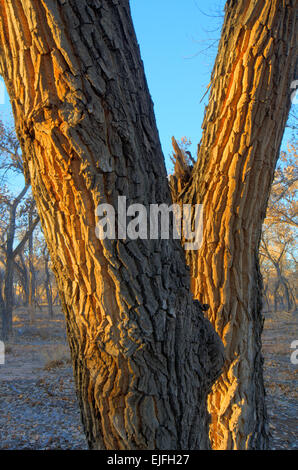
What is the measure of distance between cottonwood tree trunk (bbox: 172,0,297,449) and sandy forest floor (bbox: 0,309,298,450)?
1810mm

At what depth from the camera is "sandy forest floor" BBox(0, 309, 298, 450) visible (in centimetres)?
503

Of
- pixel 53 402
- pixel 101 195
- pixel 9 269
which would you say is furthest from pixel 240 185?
pixel 9 269

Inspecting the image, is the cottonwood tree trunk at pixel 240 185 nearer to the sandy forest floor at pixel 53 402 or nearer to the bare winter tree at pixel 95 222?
the bare winter tree at pixel 95 222

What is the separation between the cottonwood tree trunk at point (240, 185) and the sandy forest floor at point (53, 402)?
1.81m

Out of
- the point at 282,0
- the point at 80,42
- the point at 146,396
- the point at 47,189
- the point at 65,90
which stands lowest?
the point at 146,396

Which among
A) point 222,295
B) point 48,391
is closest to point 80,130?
point 222,295

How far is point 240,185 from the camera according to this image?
2355 mm

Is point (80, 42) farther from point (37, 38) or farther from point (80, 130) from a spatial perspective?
point (80, 130)

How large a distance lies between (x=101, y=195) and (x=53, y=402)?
6691 mm

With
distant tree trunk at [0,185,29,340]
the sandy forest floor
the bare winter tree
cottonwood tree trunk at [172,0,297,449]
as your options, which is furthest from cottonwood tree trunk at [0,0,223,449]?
distant tree trunk at [0,185,29,340]

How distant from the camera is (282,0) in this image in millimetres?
2152

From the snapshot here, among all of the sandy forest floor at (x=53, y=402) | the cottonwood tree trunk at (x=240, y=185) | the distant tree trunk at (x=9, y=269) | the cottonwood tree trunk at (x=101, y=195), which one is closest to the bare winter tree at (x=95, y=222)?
the cottonwood tree trunk at (x=101, y=195)

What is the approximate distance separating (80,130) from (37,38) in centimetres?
36

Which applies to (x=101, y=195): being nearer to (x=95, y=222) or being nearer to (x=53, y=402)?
(x=95, y=222)
